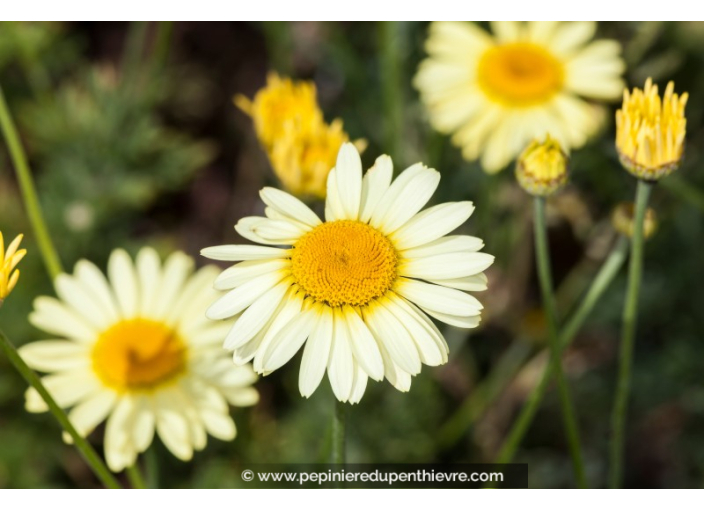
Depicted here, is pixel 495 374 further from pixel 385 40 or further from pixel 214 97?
pixel 214 97

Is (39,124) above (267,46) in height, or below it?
below

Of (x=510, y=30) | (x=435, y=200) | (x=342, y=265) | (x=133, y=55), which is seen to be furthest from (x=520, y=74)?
(x=133, y=55)

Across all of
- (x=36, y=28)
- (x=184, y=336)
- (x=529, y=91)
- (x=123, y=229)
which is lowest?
(x=184, y=336)

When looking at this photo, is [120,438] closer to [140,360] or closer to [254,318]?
[140,360]

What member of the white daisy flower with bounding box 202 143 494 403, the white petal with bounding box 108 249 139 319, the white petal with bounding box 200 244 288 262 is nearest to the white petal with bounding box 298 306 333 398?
the white daisy flower with bounding box 202 143 494 403

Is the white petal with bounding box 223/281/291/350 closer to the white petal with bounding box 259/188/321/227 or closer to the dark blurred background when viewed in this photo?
the white petal with bounding box 259/188/321/227

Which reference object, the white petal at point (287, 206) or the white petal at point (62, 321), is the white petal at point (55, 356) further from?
the white petal at point (287, 206)

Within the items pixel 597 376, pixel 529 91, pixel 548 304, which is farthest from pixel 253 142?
pixel 548 304
